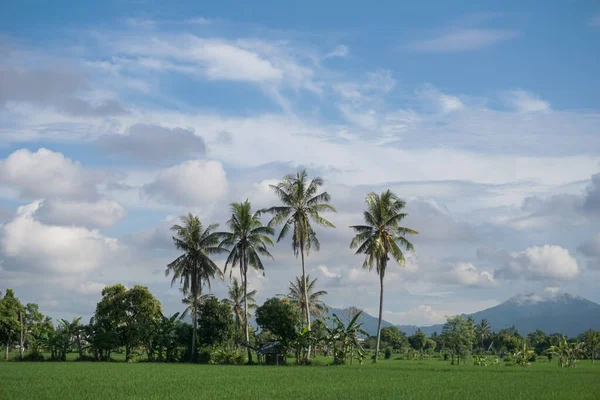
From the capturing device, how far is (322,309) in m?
74.8

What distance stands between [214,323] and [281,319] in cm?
1149

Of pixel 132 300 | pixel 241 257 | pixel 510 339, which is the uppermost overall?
pixel 241 257

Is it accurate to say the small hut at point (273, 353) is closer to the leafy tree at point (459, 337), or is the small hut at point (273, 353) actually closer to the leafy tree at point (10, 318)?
the leafy tree at point (459, 337)

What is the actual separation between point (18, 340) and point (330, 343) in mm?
29734

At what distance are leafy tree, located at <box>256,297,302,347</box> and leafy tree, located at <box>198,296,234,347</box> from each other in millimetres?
8865

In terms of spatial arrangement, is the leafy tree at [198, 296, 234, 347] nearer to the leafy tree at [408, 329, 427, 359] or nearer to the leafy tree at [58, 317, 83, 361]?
the leafy tree at [58, 317, 83, 361]

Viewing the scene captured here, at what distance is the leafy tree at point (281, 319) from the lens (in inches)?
1956

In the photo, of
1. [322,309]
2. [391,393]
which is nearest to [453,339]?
[322,309]

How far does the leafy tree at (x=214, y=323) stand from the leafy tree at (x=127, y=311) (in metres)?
4.97

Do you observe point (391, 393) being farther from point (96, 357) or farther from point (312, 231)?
point (96, 357)

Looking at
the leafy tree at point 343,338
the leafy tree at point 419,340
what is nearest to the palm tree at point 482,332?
the leafy tree at point 419,340

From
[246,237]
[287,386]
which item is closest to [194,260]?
[246,237]

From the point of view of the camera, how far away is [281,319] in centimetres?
4972

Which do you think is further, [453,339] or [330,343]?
[453,339]
